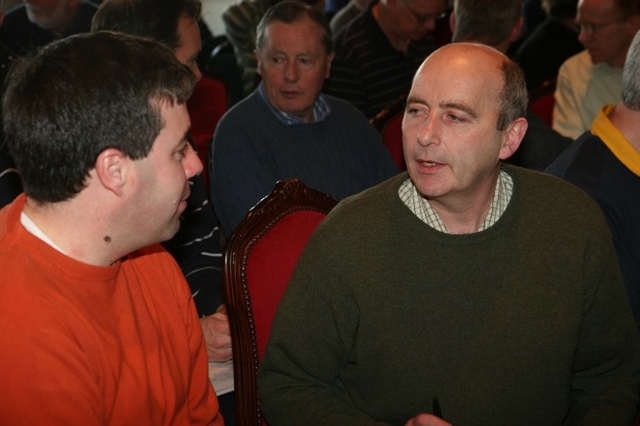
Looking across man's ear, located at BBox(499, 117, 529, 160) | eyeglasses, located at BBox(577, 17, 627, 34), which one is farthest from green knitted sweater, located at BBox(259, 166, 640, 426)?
eyeglasses, located at BBox(577, 17, 627, 34)

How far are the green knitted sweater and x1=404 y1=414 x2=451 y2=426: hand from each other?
102mm

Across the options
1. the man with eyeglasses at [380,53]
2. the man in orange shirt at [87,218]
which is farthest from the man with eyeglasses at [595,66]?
the man in orange shirt at [87,218]

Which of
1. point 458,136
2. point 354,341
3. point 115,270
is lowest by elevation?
point 354,341

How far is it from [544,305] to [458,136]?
1.32 feet

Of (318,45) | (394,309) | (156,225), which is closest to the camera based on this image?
(156,225)

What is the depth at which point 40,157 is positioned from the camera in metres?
1.35

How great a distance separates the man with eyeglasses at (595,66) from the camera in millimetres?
3787

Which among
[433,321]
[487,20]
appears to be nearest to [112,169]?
[433,321]

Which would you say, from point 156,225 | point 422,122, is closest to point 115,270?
point 156,225

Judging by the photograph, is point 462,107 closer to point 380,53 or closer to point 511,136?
point 511,136

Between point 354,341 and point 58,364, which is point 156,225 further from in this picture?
point 354,341

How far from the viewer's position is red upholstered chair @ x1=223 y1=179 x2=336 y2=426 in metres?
1.90

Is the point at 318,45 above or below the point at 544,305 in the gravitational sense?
above

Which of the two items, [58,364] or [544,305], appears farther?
[544,305]
